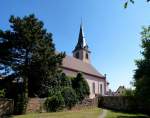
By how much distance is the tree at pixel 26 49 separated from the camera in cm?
3189

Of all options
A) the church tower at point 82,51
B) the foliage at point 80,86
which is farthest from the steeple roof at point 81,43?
the foliage at point 80,86

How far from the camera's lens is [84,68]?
212 ft

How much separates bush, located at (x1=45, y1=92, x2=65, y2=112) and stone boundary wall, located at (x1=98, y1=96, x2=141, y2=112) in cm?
1283

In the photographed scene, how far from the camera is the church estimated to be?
56466mm

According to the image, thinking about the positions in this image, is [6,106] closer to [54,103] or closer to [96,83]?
[54,103]

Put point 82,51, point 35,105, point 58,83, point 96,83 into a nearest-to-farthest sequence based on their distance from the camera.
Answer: point 35,105 → point 58,83 → point 96,83 → point 82,51

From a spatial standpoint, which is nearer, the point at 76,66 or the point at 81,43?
the point at 76,66

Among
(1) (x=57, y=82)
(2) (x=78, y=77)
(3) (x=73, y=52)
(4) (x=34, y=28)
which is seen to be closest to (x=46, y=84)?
(1) (x=57, y=82)

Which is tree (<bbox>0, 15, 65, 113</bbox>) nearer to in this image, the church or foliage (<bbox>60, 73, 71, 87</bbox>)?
foliage (<bbox>60, 73, 71, 87</bbox>)

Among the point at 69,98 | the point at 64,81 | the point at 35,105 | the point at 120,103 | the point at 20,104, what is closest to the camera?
the point at 20,104

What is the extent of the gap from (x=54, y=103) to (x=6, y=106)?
22.4 ft

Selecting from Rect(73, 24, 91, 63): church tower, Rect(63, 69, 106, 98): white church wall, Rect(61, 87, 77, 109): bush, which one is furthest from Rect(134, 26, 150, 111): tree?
Rect(73, 24, 91, 63): church tower

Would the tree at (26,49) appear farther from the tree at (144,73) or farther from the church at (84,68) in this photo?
the church at (84,68)

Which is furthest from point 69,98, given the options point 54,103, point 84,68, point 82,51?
point 82,51
